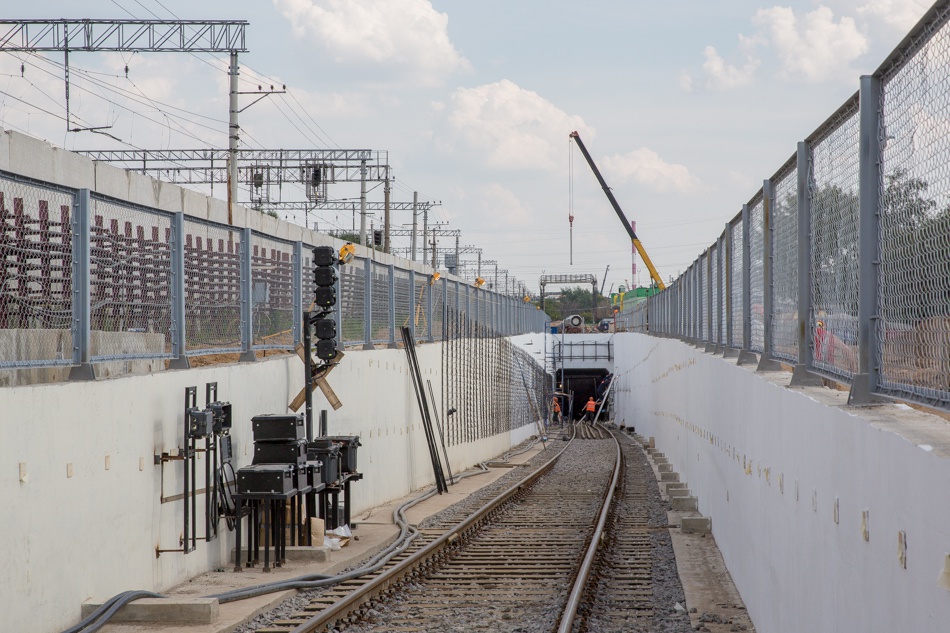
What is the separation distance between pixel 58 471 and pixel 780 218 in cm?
586

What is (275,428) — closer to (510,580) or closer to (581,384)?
(510,580)

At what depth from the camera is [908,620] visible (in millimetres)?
3785

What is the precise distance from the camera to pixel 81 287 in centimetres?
922

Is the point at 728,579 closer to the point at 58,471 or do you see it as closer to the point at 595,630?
the point at 595,630

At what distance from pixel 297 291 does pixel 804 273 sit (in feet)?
31.9

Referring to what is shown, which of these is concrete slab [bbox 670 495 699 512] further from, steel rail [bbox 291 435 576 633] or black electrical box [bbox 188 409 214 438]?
black electrical box [bbox 188 409 214 438]

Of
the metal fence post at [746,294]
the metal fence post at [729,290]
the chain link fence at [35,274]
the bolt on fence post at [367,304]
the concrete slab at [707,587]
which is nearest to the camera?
the chain link fence at [35,274]

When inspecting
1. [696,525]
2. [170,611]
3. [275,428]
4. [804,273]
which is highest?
[804,273]

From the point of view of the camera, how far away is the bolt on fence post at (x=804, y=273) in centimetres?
709

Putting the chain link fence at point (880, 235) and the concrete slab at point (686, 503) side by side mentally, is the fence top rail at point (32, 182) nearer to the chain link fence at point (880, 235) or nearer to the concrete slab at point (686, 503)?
the chain link fence at point (880, 235)

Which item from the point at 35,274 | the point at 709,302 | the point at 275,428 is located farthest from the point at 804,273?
the point at 709,302

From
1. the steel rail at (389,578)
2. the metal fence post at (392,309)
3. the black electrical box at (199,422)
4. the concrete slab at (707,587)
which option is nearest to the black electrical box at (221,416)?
the black electrical box at (199,422)

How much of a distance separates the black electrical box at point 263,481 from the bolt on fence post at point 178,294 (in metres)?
1.36

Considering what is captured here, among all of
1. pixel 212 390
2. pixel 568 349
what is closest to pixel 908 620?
pixel 212 390
